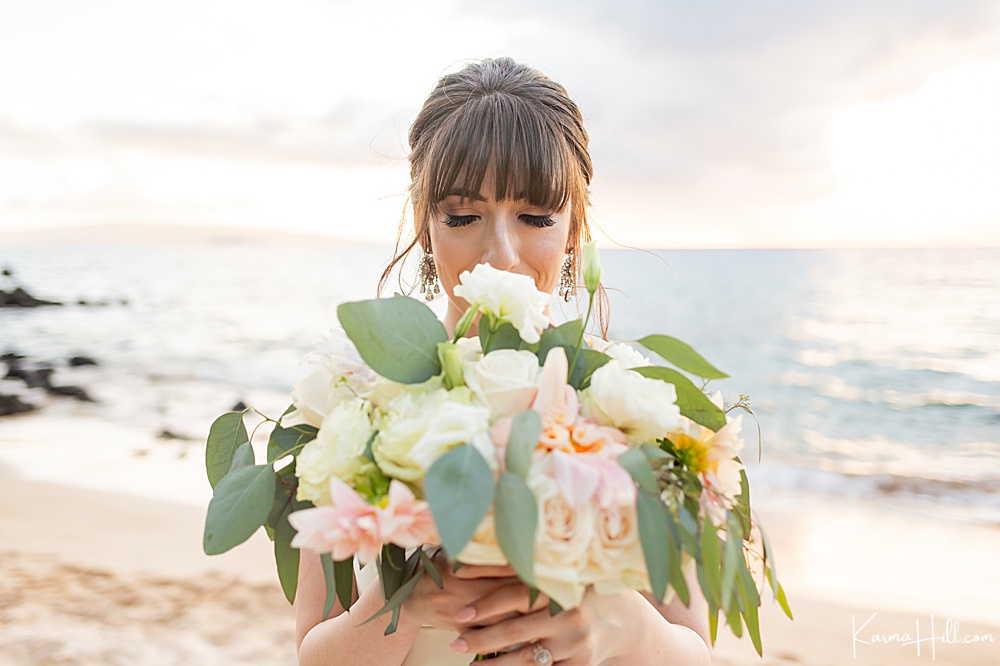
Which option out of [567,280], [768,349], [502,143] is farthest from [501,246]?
[768,349]

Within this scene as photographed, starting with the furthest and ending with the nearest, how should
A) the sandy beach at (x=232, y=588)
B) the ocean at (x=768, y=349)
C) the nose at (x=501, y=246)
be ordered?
the ocean at (x=768, y=349), the sandy beach at (x=232, y=588), the nose at (x=501, y=246)

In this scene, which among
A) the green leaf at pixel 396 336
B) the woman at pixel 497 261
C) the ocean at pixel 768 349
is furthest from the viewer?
the ocean at pixel 768 349

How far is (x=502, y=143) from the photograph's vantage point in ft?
6.10

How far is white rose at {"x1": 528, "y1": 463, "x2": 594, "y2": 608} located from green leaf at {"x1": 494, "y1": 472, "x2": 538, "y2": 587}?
0.08ft

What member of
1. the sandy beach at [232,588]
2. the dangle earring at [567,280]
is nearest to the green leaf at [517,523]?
the dangle earring at [567,280]

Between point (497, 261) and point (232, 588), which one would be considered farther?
point (232, 588)

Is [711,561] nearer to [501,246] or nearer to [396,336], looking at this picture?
[396,336]

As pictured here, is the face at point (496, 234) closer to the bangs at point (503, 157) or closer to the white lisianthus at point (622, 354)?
the bangs at point (503, 157)

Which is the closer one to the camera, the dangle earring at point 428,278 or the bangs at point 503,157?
the bangs at point 503,157

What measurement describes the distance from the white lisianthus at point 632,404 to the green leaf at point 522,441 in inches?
5.3

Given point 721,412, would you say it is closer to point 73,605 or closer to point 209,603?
point 209,603

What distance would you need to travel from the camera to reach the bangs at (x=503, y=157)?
1.83 metres

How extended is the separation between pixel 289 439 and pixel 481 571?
40 cm

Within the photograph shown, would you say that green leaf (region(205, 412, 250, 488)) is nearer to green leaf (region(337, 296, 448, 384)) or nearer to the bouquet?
the bouquet
